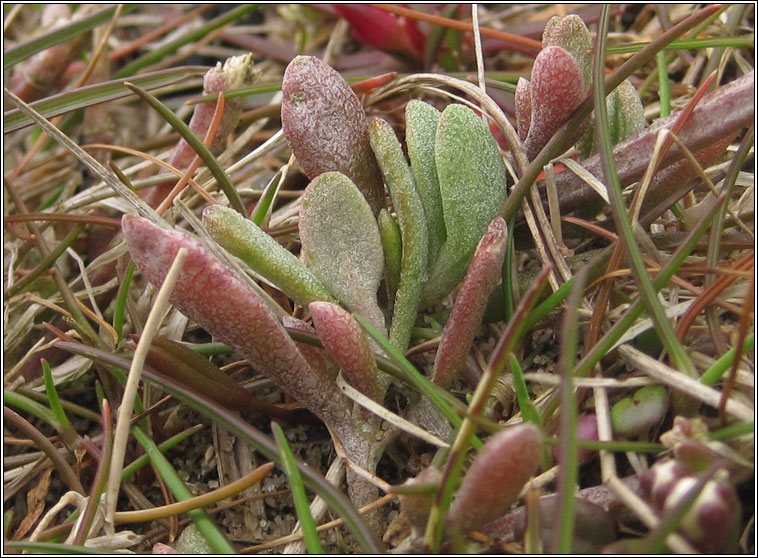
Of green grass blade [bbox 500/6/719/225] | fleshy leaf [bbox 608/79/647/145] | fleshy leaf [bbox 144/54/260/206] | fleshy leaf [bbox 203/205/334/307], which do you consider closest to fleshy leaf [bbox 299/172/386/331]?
fleshy leaf [bbox 203/205/334/307]

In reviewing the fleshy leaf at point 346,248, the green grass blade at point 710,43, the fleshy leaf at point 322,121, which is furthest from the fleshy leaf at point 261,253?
the green grass blade at point 710,43

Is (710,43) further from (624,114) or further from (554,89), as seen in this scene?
(554,89)

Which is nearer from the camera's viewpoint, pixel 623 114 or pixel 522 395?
pixel 522 395

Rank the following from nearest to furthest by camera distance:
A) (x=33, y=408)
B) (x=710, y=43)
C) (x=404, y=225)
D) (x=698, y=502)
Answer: (x=698, y=502) → (x=404, y=225) → (x=33, y=408) → (x=710, y=43)

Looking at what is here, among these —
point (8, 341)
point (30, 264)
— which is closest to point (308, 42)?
point (30, 264)

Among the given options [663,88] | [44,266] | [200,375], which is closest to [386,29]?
[663,88]

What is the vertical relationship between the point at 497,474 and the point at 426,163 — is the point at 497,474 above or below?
below

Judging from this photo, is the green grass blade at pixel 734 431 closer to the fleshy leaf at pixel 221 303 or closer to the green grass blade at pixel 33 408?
the fleshy leaf at pixel 221 303
